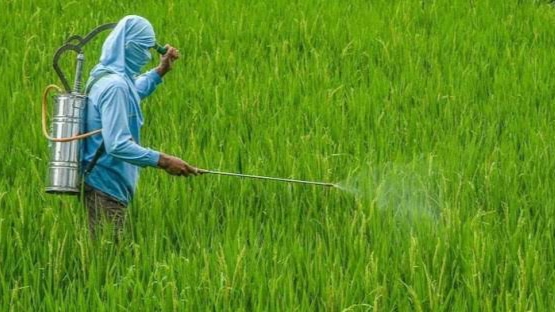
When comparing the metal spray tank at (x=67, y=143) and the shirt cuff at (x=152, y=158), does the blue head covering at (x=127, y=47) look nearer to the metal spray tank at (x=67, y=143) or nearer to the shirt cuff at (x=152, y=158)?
the metal spray tank at (x=67, y=143)

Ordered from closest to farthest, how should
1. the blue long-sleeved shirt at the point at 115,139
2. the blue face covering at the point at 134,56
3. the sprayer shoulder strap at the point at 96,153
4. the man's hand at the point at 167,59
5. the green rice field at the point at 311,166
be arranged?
the green rice field at the point at 311,166, the blue long-sleeved shirt at the point at 115,139, the sprayer shoulder strap at the point at 96,153, the blue face covering at the point at 134,56, the man's hand at the point at 167,59

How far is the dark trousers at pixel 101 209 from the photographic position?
348 cm

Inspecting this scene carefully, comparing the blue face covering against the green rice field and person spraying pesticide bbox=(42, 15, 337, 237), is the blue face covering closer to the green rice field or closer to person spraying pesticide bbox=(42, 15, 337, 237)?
person spraying pesticide bbox=(42, 15, 337, 237)

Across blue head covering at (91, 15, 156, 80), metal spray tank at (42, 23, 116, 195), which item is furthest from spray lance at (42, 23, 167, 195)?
blue head covering at (91, 15, 156, 80)

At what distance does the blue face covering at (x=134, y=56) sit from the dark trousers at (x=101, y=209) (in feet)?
1.48

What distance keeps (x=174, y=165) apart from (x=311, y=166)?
918mm

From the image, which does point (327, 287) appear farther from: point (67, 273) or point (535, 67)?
point (535, 67)

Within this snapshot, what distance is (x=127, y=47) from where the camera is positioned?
3.56 meters

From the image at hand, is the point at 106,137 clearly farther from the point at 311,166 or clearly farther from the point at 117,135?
the point at 311,166

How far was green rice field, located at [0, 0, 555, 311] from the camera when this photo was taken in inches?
120

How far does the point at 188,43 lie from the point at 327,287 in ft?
12.4

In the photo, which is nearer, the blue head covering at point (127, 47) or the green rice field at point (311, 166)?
the green rice field at point (311, 166)

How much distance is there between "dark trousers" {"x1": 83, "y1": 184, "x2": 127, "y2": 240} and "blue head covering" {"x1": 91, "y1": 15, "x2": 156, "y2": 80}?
16.4 inches

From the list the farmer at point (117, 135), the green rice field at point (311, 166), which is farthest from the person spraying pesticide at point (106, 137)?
the green rice field at point (311, 166)
